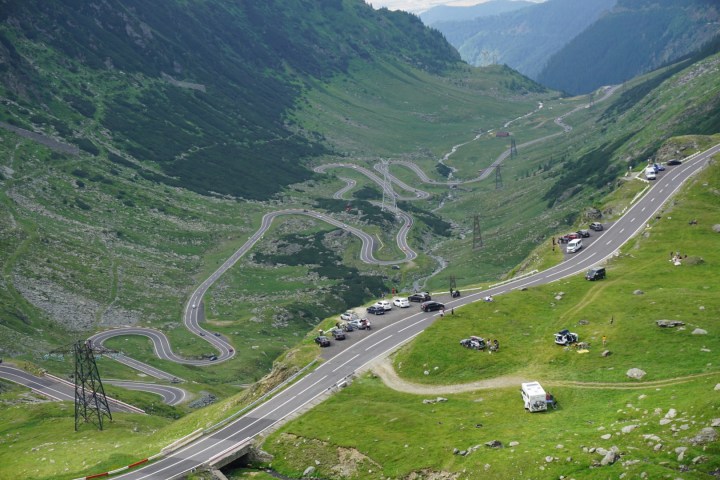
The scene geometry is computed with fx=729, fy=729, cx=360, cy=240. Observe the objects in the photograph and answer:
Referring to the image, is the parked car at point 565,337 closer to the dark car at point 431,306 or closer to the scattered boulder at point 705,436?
the dark car at point 431,306

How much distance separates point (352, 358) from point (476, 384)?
19279 millimetres

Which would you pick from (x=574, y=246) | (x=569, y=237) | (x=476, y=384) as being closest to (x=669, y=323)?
(x=476, y=384)

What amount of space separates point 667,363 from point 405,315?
44360mm

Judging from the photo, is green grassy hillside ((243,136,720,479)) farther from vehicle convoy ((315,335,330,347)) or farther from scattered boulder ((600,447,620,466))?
vehicle convoy ((315,335,330,347))

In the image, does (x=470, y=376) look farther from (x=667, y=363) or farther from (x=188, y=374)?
(x=188, y=374)

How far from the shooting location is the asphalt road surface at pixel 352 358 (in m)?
75.1

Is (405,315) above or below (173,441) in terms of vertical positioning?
above

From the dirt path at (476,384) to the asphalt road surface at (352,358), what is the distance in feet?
11.6

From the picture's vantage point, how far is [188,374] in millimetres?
167000

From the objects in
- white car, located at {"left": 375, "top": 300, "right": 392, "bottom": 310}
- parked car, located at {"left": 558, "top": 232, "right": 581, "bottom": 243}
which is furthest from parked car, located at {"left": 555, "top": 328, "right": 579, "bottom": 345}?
parked car, located at {"left": 558, "top": 232, "right": 581, "bottom": 243}

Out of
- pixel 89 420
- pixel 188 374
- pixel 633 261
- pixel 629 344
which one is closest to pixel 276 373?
pixel 89 420

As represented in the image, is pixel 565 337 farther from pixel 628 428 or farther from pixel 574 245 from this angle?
pixel 574 245

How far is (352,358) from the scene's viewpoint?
314 feet

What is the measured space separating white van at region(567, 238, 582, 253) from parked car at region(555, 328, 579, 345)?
150ft
